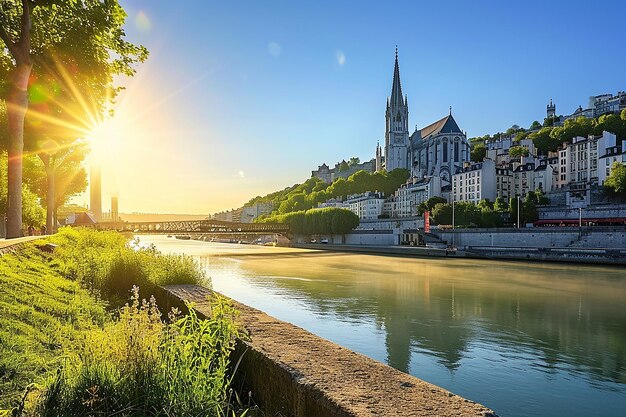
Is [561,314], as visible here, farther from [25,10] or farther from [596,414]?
[25,10]

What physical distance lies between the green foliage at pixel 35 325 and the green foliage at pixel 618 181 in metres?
84.8

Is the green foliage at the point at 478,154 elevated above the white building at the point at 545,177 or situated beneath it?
elevated above

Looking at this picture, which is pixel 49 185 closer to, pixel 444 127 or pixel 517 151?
pixel 517 151

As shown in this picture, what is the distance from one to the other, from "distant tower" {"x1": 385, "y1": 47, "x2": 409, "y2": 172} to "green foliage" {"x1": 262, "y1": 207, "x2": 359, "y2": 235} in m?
67.9

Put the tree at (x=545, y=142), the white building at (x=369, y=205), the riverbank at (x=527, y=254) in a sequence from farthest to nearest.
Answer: the white building at (x=369, y=205) < the tree at (x=545, y=142) < the riverbank at (x=527, y=254)

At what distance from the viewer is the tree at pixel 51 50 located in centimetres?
1387

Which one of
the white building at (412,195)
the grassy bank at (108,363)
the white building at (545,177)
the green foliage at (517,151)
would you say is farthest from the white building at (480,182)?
the grassy bank at (108,363)

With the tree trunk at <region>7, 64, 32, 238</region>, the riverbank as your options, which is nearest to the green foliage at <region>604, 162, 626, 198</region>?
the riverbank

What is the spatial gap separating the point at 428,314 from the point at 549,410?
10.1 m

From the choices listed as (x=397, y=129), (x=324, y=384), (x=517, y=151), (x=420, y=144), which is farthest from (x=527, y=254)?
(x=397, y=129)

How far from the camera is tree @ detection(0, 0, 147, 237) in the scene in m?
13.9

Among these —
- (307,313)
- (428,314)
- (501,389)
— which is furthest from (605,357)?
(307,313)

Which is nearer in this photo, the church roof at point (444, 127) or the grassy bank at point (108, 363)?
the grassy bank at point (108, 363)

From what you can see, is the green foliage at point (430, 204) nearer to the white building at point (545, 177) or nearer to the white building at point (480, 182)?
the white building at point (480, 182)
